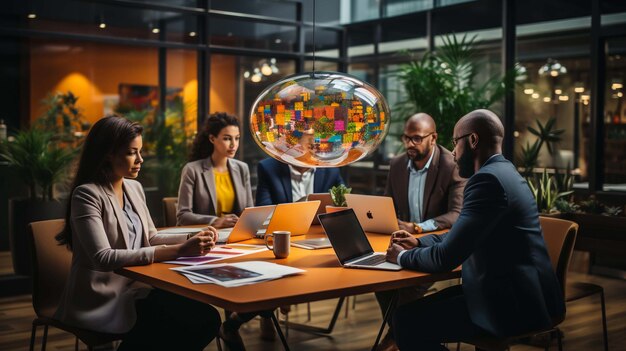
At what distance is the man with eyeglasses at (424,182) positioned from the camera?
4.79m

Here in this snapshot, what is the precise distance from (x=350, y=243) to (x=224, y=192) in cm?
198

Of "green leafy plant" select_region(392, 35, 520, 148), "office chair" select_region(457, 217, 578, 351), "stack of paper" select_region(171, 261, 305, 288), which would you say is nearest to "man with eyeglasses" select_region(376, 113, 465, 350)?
"office chair" select_region(457, 217, 578, 351)

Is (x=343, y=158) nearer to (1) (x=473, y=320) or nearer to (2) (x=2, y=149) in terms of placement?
(1) (x=473, y=320)

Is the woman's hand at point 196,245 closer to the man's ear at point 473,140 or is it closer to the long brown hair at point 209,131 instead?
the man's ear at point 473,140

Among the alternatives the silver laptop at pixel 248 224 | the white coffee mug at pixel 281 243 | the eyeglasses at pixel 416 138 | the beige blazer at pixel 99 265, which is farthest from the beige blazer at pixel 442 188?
the beige blazer at pixel 99 265

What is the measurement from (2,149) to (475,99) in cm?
426

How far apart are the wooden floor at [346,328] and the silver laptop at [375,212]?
1.08 m

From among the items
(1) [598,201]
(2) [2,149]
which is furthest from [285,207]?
(1) [598,201]

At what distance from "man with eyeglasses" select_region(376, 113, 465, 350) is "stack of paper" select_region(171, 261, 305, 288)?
4.91 feet

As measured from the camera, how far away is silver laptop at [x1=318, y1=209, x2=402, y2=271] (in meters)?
3.38

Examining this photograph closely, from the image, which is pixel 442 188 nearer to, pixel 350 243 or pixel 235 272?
pixel 350 243

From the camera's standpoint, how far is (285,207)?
3969mm

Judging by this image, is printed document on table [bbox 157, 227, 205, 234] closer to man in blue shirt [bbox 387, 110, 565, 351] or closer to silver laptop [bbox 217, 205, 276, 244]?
silver laptop [bbox 217, 205, 276, 244]

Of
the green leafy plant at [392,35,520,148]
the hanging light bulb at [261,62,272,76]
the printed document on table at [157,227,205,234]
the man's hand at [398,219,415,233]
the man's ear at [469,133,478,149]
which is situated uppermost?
the hanging light bulb at [261,62,272,76]
